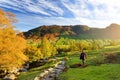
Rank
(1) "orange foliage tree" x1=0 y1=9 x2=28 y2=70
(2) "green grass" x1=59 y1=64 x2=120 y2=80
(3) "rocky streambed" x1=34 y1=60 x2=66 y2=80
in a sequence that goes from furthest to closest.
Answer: (1) "orange foliage tree" x1=0 y1=9 x2=28 y2=70, (3) "rocky streambed" x1=34 y1=60 x2=66 y2=80, (2) "green grass" x1=59 y1=64 x2=120 y2=80

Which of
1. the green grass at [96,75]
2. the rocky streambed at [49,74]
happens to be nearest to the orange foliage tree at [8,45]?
the rocky streambed at [49,74]

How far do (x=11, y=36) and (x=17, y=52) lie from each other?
13.3 ft

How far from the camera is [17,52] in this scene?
181 feet

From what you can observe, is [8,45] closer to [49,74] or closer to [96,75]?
[49,74]

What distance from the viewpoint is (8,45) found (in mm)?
51312

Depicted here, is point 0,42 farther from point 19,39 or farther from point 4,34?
point 19,39

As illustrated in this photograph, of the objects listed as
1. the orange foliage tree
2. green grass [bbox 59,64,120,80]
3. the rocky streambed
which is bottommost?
the rocky streambed

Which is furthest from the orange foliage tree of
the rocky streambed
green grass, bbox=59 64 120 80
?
green grass, bbox=59 64 120 80

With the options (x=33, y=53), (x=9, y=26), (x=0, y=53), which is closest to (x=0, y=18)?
(x=9, y=26)

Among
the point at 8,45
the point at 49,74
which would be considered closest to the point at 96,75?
the point at 49,74

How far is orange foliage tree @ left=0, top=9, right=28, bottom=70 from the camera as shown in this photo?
5065cm

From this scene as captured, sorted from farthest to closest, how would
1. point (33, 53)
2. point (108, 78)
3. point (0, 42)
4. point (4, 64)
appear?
1. point (33, 53)
2. point (4, 64)
3. point (0, 42)
4. point (108, 78)

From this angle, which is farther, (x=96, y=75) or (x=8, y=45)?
(x=8, y=45)

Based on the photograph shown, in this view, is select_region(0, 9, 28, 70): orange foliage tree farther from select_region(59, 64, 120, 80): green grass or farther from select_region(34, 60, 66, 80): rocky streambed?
select_region(59, 64, 120, 80): green grass
